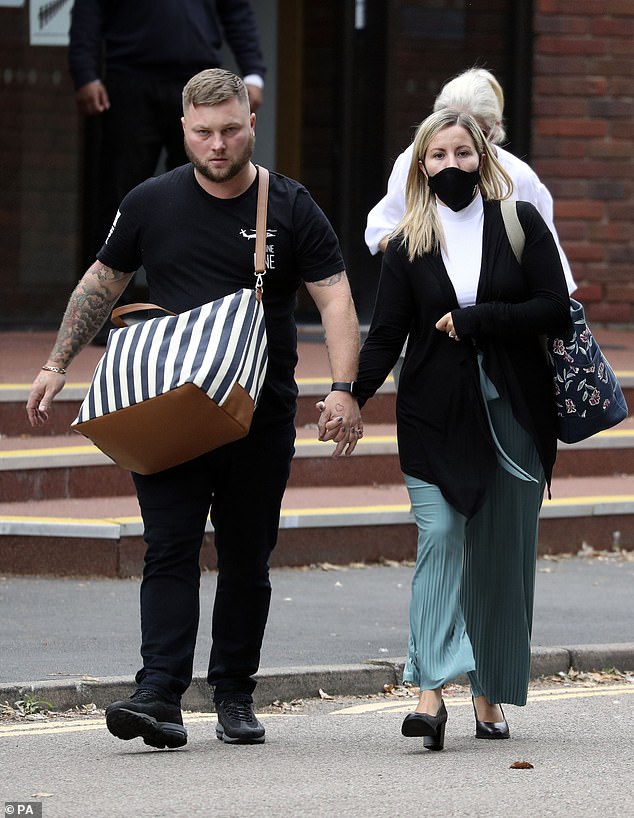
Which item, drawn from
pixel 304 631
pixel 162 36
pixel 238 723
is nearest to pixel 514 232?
pixel 238 723

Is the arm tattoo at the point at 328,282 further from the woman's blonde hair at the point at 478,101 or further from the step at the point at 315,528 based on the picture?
the step at the point at 315,528

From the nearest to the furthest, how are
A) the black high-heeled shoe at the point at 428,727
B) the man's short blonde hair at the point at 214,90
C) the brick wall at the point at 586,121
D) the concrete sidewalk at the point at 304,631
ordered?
the man's short blonde hair at the point at 214,90 < the black high-heeled shoe at the point at 428,727 < the concrete sidewalk at the point at 304,631 < the brick wall at the point at 586,121

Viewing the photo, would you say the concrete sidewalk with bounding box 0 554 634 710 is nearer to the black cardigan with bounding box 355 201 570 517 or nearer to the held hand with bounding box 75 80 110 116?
the black cardigan with bounding box 355 201 570 517

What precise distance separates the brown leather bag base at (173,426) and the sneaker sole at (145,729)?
721 millimetres

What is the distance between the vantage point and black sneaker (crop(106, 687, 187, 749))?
4961 millimetres

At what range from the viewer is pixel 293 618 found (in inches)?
288

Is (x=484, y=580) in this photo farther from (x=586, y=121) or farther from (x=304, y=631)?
(x=586, y=121)

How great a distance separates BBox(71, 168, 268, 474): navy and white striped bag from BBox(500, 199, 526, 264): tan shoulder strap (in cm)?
78

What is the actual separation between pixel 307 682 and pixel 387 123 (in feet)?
22.3

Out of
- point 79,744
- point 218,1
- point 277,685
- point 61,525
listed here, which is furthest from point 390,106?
point 79,744

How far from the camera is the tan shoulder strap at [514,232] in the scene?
540 centimetres

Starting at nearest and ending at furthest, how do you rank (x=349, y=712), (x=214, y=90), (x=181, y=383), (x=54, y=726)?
(x=181, y=383), (x=214, y=90), (x=54, y=726), (x=349, y=712)

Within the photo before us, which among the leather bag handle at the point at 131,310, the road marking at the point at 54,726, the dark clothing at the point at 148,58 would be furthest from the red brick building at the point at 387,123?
the leather bag handle at the point at 131,310

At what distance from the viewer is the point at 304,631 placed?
710cm
